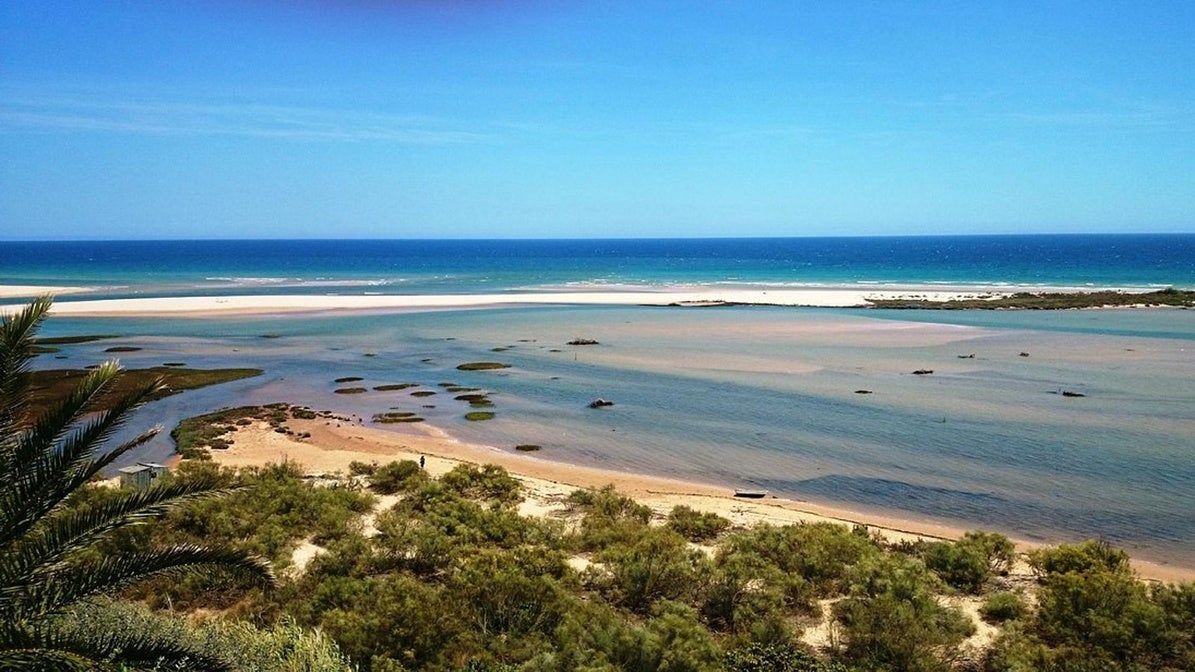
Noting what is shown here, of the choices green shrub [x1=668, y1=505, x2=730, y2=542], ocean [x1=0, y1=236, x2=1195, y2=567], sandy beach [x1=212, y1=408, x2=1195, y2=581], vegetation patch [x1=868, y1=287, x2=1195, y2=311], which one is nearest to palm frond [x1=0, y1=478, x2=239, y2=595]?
green shrub [x1=668, y1=505, x2=730, y2=542]

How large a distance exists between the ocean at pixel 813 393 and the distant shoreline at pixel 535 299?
4977 millimetres

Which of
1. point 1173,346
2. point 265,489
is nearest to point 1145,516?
point 265,489

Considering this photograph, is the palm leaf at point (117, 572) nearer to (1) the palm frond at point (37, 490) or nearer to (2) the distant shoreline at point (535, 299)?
(1) the palm frond at point (37, 490)

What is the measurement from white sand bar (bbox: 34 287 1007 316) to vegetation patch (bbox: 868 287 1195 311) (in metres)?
4.23

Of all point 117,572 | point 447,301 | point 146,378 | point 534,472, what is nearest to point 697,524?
point 534,472

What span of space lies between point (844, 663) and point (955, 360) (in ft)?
109

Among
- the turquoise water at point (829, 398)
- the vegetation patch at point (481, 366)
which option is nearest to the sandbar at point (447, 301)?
the turquoise water at point (829, 398)

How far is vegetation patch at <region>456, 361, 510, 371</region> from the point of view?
38.0 m

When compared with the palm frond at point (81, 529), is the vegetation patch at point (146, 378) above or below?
below

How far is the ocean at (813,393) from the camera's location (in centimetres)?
1881

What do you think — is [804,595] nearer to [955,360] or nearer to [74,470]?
[74,470]

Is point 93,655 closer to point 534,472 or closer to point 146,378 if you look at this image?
point 534,472

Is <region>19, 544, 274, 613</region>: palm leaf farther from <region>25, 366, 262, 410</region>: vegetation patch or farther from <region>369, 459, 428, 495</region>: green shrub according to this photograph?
<region>25, 366, 262, 410</region>: vegetation patch

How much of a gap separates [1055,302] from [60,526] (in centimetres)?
7112
